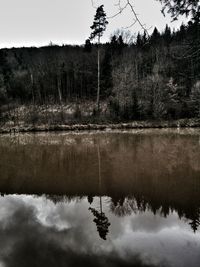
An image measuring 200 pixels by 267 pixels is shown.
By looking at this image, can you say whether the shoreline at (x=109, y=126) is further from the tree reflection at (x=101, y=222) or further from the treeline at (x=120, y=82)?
the tree reflection at (x=101, y=222)

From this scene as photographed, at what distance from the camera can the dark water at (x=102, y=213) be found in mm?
4406

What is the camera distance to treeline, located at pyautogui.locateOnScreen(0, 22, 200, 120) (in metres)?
34.8

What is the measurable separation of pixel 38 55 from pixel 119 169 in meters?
65.0

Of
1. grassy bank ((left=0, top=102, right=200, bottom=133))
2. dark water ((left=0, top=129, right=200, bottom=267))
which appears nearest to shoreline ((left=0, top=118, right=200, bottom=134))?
grassy bank ((left=0, top=102, right=200, bottom=133))

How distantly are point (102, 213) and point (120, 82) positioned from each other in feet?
117

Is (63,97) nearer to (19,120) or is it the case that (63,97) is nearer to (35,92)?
(35,92)

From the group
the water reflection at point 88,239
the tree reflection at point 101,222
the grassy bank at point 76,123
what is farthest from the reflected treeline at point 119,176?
the grassy bank at point 76,123

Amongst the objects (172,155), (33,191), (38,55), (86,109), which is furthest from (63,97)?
(33,191)

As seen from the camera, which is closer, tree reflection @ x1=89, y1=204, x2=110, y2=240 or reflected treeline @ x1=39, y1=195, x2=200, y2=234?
tree reflection @ x1=89, y1=204, x2=110, y2=240

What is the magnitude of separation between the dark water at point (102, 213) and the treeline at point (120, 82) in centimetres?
2308

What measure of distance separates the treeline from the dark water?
2308cm

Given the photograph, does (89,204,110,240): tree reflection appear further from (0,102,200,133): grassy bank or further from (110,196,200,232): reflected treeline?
(0,102,200,133): grassy bank

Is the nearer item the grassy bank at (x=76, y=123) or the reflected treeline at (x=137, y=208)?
the reflected treeline at (x=137, y=208)

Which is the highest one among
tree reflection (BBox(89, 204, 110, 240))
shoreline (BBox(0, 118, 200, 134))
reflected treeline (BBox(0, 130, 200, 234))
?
tree reflection (BBox(89, 204, 110, 240))
